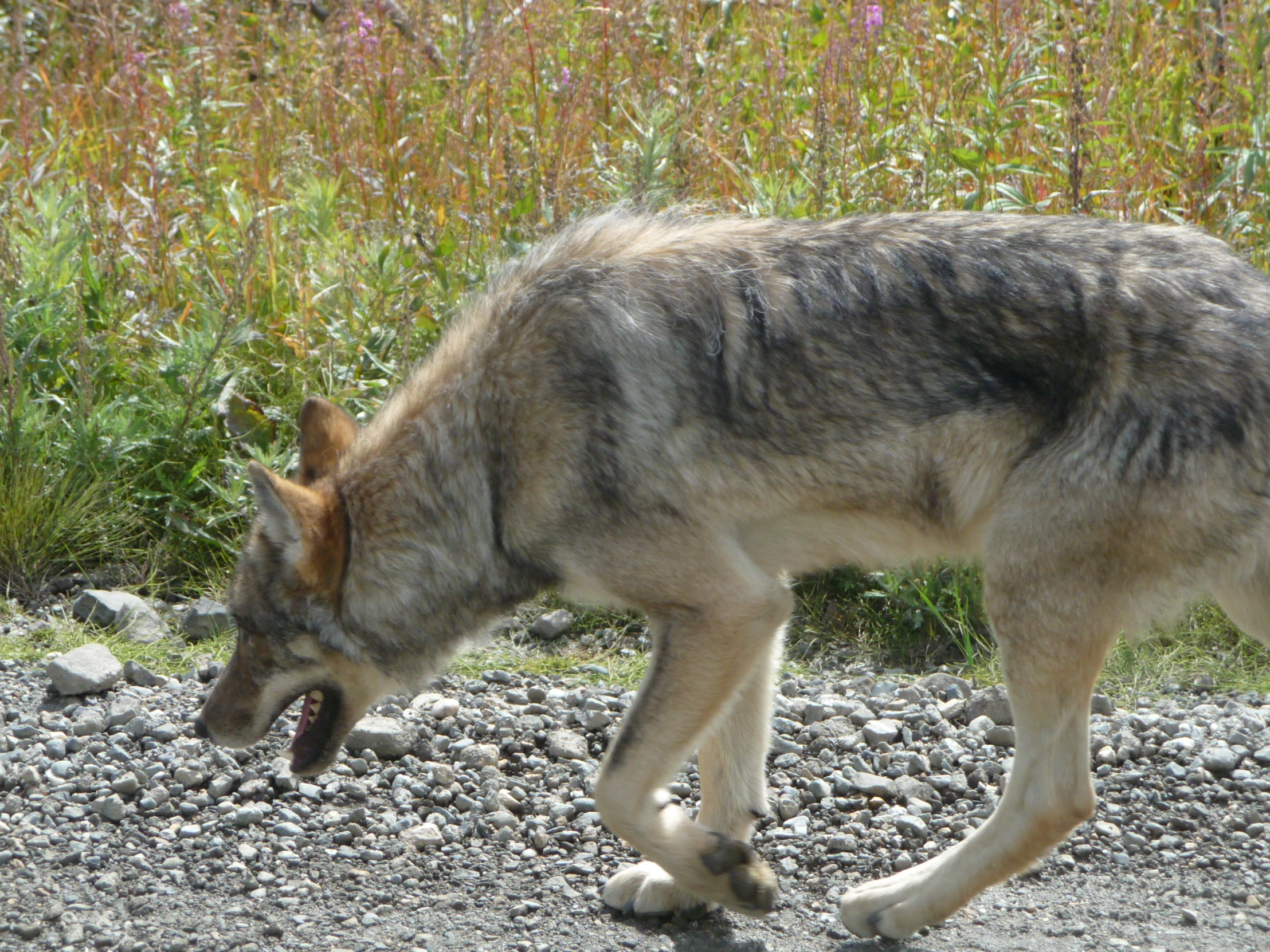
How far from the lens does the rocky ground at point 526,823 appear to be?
3.38 meters

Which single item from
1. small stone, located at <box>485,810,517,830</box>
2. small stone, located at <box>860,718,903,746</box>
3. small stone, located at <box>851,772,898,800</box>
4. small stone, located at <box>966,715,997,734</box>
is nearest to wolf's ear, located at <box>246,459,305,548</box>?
small stone, located at <box>485,810,517,830</box>

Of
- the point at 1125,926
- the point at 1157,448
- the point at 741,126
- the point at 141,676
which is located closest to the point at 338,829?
the point at 141,676

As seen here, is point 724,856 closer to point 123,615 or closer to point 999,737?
point 999,737

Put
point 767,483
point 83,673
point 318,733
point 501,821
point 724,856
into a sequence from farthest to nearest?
point 83,673 < point 501,821 < point 318,733 < point 767,483 < point 724,856

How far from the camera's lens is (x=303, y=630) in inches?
143

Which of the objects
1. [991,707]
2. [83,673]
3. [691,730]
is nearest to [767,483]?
[691,730]

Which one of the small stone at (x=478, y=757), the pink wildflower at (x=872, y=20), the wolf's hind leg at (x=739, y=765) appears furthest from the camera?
the pink wildflower at (x=872, y=20)

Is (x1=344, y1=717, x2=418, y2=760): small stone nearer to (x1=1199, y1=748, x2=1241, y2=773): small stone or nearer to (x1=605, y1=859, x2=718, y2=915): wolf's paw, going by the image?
(x1=605, y1=859, x2=718, y2=915): wolf's paw

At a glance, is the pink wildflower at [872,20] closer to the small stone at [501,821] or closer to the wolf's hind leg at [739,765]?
the wolf's hind leg at [739,765]

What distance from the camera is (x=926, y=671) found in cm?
500

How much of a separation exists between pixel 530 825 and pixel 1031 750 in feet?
4.69

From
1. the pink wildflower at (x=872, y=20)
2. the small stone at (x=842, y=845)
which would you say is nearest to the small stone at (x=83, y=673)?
the small stone at (x=842, y=845)

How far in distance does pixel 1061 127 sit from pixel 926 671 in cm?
304

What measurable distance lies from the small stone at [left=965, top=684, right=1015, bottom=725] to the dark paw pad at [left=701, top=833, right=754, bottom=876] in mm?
1397
